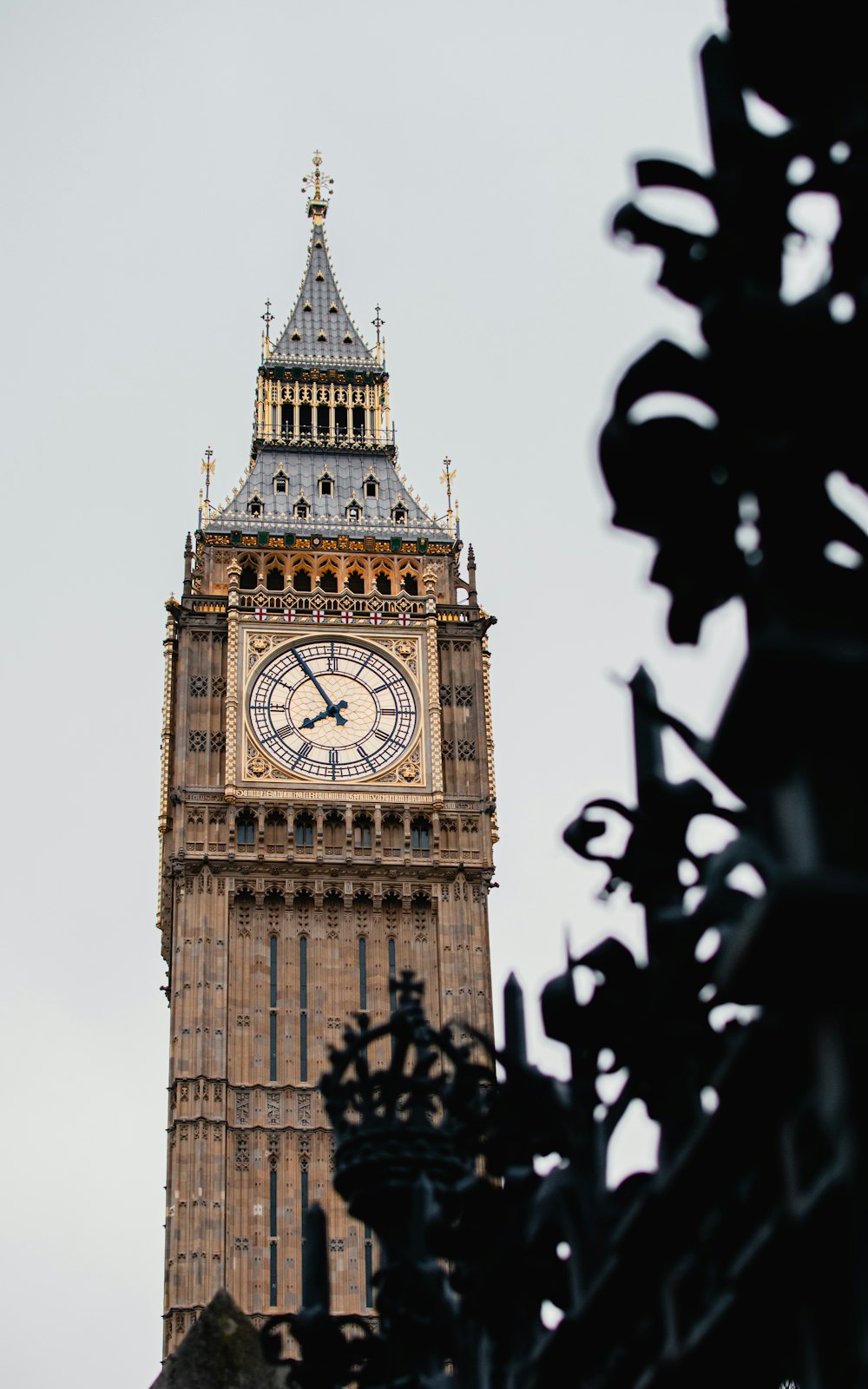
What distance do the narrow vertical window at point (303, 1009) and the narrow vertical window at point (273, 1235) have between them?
2.21 ft

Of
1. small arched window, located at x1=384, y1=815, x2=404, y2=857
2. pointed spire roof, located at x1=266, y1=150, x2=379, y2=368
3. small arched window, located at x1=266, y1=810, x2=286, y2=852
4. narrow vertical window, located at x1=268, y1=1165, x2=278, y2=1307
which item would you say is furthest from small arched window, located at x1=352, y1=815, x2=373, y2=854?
pointed spire roof, located at x1=266, y1=150, x2=379, y2=368

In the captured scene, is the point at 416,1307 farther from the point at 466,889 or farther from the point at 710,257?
the point at 466,889

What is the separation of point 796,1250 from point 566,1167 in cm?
244

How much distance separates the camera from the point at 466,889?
50.6 metres

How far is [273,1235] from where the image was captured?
1818 inches

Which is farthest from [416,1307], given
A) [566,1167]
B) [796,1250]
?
[796,1250]

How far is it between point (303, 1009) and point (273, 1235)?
5.01m

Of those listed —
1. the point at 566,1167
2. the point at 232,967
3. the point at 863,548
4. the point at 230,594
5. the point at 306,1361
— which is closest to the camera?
the point at 863,548

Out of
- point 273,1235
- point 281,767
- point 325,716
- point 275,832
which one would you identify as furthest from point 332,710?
point 273,1235

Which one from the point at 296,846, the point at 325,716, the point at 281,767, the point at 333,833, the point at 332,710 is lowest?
the point at 296,846

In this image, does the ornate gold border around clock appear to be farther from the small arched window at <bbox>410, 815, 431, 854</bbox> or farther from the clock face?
the small arched window at <bbox>410, 815, 431, 854</bbox>

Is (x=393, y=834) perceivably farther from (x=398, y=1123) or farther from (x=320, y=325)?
(x=398, y=1123)

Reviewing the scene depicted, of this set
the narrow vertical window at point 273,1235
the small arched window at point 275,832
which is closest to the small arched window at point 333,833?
the small arched window at point 275,832

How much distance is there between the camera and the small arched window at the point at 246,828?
5038 centimetres
